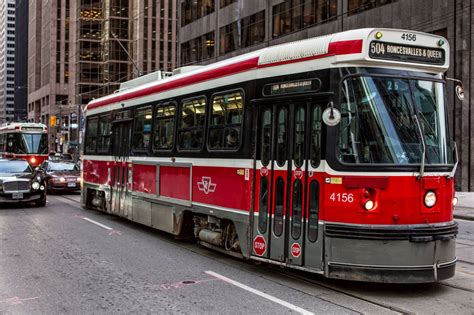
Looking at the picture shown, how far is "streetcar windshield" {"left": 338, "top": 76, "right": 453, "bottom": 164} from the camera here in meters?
6.40

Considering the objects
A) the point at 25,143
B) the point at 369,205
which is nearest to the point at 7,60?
the point at 25,143

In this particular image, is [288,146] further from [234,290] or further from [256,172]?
[234,290]

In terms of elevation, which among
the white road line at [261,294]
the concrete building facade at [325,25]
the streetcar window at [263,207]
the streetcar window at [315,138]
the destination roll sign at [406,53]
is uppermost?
the concrete building facade at [325,25]

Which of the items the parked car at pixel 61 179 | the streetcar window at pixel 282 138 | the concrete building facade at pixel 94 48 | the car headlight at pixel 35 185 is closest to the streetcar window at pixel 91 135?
the car headlight at pixel 35 185

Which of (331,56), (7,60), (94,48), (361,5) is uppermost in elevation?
(7,60)

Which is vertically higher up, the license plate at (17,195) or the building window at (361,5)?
the building window at (361,5)

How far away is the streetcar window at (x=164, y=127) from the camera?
34.1ft

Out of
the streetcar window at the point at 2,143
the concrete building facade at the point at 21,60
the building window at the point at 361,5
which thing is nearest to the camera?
the building window at the point at 361,5

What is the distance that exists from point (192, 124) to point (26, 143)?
28650 mm

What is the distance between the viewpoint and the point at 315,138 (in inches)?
269

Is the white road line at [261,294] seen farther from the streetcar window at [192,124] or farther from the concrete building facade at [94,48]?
the concrete building facade at [94,48]

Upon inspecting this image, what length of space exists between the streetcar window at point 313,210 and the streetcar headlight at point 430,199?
136cm

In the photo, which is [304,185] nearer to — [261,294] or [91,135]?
[261,294]

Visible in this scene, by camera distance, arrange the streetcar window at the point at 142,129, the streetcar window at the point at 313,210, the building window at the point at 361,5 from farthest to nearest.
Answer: the building window at the point at 361,5 → the streetcar window at the point at 142,129 → the streetcar window at the point at 313,210
